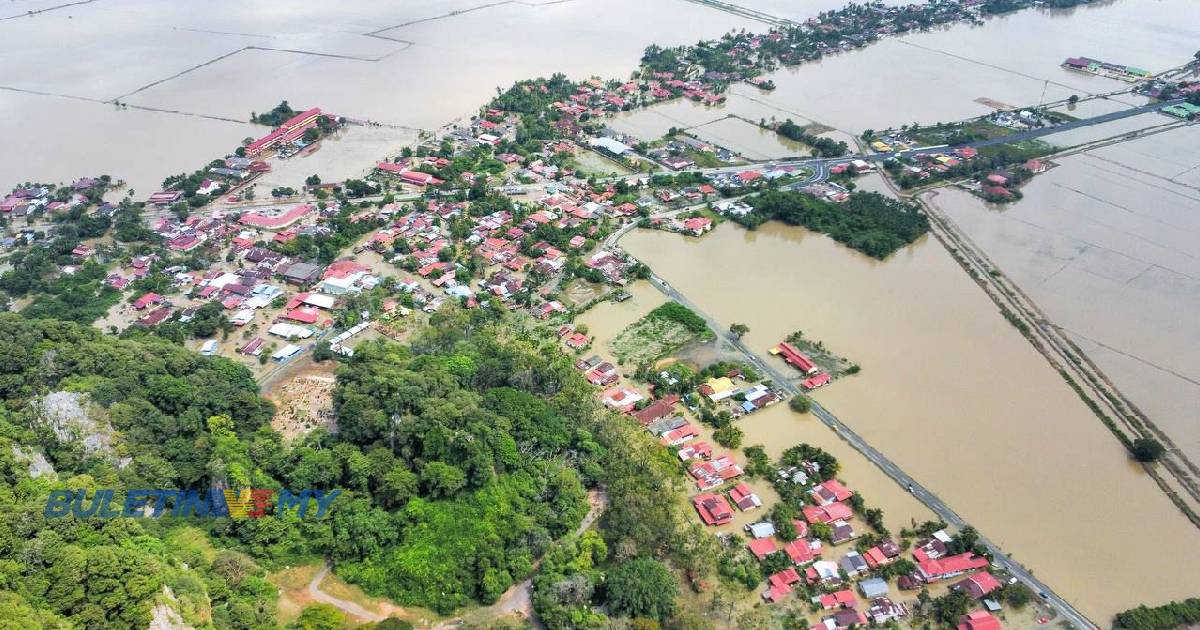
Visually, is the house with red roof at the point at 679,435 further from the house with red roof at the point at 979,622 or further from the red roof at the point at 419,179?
the red roof at the point at 419,179

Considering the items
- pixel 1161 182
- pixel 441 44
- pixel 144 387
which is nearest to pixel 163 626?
pixel 144 387

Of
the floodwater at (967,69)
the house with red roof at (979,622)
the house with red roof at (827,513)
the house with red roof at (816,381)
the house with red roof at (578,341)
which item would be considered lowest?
the house with red roof at (979,622)

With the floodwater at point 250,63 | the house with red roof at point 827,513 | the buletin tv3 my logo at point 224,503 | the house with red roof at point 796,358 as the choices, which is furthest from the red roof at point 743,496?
the floodwater at point 250,63

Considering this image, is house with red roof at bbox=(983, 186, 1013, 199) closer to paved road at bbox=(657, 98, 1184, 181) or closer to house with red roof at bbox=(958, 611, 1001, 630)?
paved road at bbox=(657, 98, 1184, 181)

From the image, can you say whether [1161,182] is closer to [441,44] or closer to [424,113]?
[424,113]

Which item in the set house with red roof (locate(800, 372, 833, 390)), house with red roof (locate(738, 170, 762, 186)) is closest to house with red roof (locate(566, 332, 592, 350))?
house with red roof (locate(800, 372, 833, 390))

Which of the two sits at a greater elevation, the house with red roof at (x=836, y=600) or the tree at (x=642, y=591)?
the tree at (x=642, y=591)

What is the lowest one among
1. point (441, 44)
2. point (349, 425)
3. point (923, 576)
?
point (923, 576)
